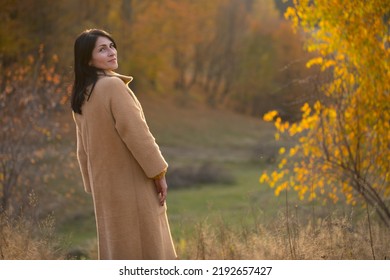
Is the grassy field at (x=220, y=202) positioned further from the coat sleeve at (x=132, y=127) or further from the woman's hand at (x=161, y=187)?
the coat sleeve at (x=132, y=127)

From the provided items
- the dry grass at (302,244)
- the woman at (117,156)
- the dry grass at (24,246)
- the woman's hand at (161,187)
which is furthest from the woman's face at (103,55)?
the dry grass at (302,244)

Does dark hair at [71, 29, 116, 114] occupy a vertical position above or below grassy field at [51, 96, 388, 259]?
above

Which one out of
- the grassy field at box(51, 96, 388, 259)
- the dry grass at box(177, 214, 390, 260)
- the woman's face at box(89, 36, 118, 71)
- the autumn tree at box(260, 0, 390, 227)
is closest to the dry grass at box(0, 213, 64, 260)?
the grassy field at box(51, 96, 388, 259)

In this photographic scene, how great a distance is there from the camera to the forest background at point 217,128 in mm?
4359

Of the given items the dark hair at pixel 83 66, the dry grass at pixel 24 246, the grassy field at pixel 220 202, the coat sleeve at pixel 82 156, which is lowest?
the grassy field at pixel 220 202

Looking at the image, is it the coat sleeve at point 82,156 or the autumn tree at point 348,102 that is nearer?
the coat sleeve at point 82,156

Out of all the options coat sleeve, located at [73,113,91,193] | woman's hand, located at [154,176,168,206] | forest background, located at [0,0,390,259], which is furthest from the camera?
forest background, located at [0,0,390,259]

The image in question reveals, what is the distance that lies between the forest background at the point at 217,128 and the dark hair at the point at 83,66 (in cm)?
37

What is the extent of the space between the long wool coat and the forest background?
50 centimetres

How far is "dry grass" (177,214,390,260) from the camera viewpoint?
12.4 ft

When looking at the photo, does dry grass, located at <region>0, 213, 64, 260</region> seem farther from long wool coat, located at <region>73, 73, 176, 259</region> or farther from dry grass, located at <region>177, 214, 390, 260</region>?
dry grass, located at <region>177, 214, 390, 260</region>

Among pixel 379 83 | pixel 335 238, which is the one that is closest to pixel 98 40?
pixel 335 238

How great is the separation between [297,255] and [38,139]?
526 centimetres

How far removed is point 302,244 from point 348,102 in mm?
1659
